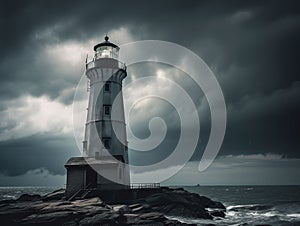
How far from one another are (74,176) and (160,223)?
11.5 metres

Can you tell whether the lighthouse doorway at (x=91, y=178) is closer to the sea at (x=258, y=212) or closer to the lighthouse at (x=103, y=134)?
the lighthouse at (x=103, y=134)

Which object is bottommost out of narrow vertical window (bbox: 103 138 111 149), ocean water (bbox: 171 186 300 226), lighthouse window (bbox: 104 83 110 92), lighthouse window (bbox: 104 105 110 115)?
ocean water (bbox: 171 186 300 226)

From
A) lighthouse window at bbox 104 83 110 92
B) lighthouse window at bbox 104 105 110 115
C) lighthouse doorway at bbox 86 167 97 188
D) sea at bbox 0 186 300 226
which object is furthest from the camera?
lighthouse window at bbox 104 83 110 92

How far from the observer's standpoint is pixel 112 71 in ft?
111

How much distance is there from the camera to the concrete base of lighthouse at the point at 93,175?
28578mm

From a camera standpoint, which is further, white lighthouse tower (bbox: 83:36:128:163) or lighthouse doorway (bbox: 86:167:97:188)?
white lighthouse tower (bbox: 83:36:128:163)

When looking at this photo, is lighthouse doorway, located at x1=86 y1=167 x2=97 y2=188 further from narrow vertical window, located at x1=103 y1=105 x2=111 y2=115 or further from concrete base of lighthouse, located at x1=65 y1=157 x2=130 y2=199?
narrow vertical window, located at x1=103 y1=105 x2=111 y2=115

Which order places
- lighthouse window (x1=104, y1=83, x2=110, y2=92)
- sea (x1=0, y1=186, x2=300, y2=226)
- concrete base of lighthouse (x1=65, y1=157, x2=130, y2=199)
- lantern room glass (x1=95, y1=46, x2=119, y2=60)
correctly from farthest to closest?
lantern room glass (x1=95, y1=46, x2=119, y2=60) → lighthouse window (x1=104, y1=83, x2=110, y2=92) → sea (x1=0, y1=186, x2=300, y2=226) → concrete base of lighthouse (x1=65, y1=157, x2=130, y2=199)

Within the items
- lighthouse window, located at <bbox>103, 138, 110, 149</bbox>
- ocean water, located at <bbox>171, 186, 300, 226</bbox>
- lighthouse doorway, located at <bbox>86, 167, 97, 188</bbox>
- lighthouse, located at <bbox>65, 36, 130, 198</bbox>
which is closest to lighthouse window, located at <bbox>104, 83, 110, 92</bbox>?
lighthouse, located at <bbox>65, 36, 130, 198</bbox>

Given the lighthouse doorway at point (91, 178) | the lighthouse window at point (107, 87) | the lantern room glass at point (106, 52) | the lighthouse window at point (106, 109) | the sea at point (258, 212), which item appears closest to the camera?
the lighthouse doorway at point (91, 178)

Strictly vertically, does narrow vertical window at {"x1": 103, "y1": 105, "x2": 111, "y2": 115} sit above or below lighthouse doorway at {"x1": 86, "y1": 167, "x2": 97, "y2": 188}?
A: above

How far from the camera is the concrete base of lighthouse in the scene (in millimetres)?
28578

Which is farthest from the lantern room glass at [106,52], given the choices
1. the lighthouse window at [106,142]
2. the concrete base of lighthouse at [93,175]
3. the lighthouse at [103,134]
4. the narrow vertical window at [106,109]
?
the concrete base of lighthouse at [93,175]

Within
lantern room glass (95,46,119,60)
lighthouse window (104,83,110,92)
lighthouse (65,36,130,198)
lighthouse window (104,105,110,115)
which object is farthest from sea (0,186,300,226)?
lantern room glass (95,46,119,60)
